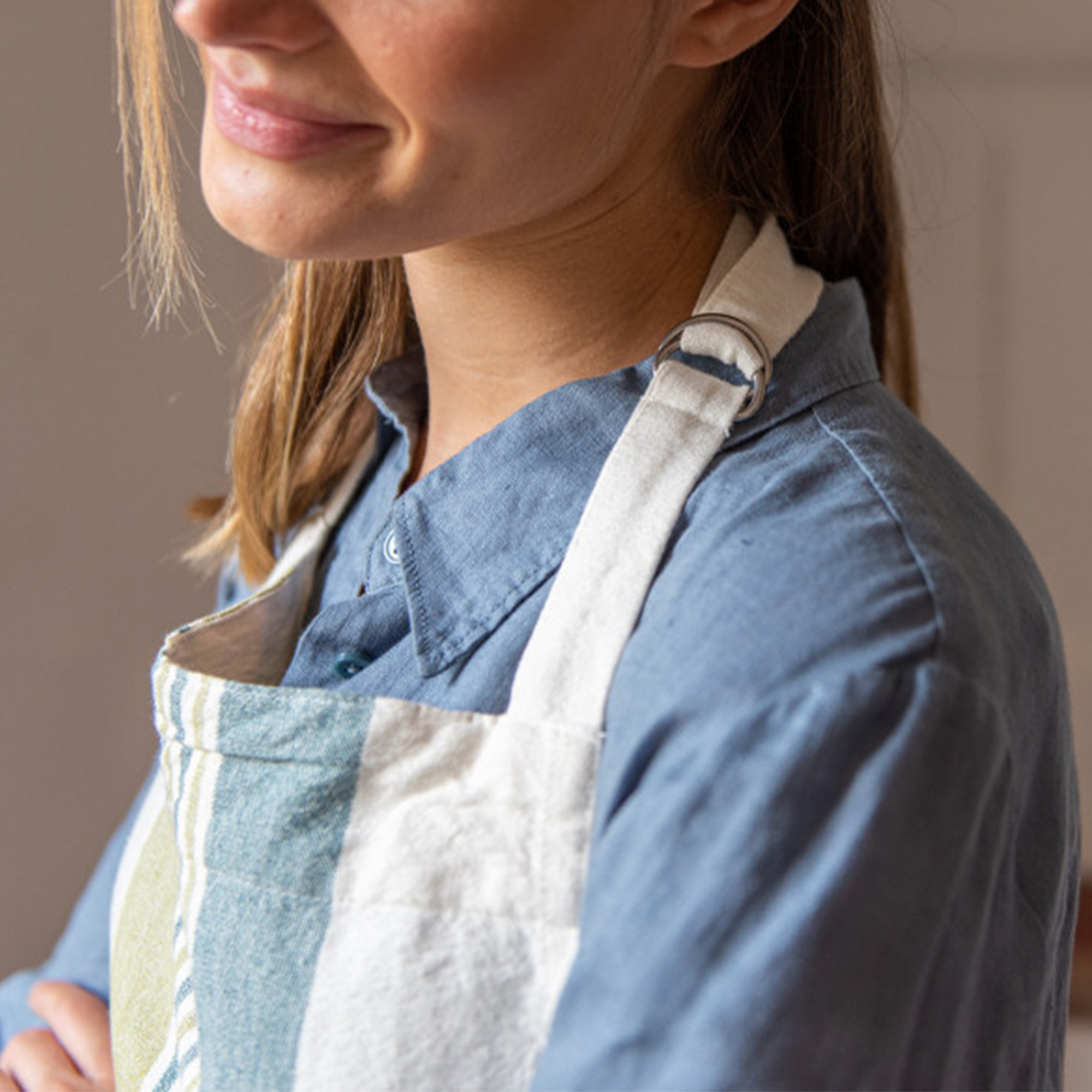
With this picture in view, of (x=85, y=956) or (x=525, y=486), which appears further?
(x=85, y=956)

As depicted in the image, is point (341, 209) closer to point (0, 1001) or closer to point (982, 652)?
point (982, 652)

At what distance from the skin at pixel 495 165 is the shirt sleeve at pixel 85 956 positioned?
36 centimetres

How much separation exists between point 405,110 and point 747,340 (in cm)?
15

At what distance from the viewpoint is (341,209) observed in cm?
53

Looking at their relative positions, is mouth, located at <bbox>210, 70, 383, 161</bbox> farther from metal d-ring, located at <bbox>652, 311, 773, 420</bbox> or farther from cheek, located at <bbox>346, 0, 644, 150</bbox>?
metal d-ring, located at <bbox>652, 311, 773, 420</bbox>

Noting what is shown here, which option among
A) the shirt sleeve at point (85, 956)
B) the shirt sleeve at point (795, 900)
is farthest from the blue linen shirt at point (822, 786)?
the shirt sleeve at point (85, 956)

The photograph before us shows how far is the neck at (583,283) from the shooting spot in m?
0.63

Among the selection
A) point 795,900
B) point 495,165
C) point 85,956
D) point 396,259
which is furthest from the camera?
point 85,956

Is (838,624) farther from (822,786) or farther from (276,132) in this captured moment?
(276,132)

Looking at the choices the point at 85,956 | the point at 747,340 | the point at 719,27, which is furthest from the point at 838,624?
the point at 85,956

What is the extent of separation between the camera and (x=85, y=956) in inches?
34.0

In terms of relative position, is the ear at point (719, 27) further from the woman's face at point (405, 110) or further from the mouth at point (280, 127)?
the mouth at point (280, 127)

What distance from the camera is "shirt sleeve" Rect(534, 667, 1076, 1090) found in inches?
16.8

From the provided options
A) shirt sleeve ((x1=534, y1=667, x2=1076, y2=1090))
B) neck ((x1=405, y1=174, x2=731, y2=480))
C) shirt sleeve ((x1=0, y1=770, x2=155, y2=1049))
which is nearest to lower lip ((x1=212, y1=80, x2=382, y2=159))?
neck ((x1=405, y1=174, x2=731, y2=480))
